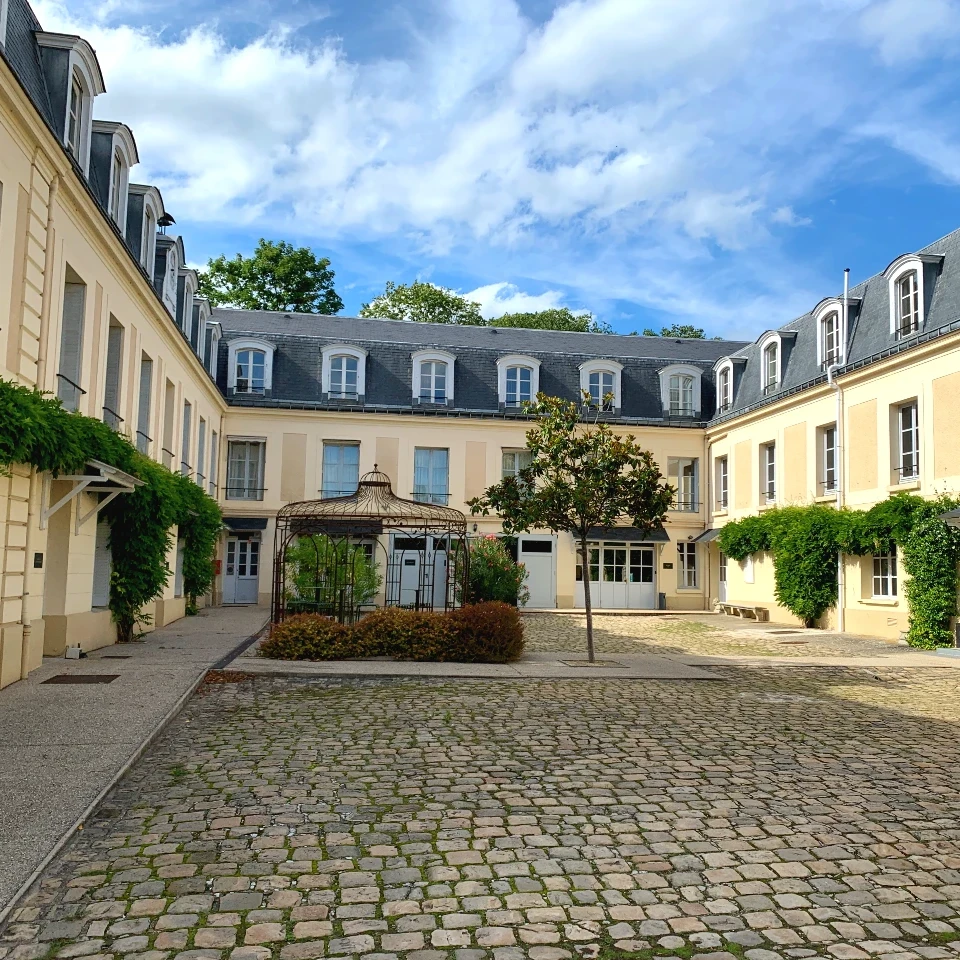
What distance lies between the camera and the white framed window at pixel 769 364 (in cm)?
2484

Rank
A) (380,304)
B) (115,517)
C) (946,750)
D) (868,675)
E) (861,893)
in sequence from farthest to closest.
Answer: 1. (380,304)
2. (115,517)
3. (868,675)
4. (946,750)
5. (861,893)

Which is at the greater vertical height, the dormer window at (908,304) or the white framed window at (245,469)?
the dormer window at (908,304)

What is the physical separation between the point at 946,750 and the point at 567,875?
4670mm

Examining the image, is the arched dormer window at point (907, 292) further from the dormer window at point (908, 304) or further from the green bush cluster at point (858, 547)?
the green bush cluster at point (858, 547)

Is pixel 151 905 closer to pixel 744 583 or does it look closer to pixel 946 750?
pixel 946 750

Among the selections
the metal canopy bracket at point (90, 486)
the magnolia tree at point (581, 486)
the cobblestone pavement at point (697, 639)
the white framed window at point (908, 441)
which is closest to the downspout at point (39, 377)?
the metal canopy bracket at point (90, 486)

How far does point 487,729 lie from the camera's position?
26.3 ft

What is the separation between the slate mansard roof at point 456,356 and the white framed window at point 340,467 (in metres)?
1.25

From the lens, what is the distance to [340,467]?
2714 centimetres

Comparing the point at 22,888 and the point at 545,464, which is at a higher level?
the point at 545,464

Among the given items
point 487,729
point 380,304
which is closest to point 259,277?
point 380,304

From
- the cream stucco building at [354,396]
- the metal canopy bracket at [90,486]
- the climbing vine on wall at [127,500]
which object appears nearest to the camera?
the climbing vine on wall at [127,500]

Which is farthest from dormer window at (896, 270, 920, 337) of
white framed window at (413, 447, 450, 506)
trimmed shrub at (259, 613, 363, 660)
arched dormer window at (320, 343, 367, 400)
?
arched dormer window at (320, 343, 367, 400)

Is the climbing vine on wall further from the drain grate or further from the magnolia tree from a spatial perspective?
the magnolia tree
